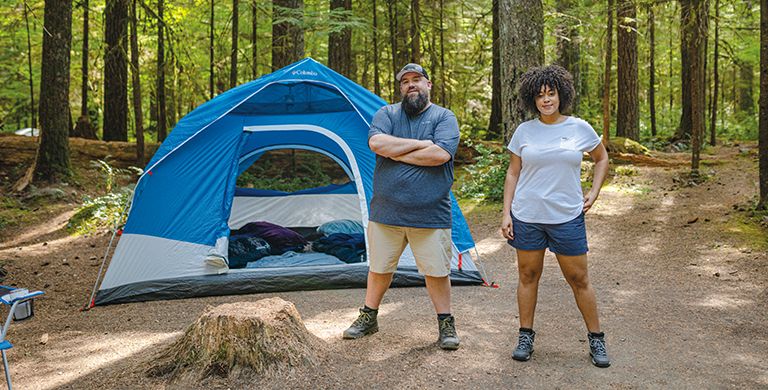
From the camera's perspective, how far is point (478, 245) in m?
6.93

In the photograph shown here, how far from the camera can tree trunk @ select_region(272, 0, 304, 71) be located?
9266 mm

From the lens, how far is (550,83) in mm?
3082

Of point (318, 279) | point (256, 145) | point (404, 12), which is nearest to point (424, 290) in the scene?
point (318, 279)

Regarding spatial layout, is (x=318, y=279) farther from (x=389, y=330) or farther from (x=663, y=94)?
(x=663, y=94)

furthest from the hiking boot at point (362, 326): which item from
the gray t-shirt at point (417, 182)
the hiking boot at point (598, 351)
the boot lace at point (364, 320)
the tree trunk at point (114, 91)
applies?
the tree trunk at point (114, 91)

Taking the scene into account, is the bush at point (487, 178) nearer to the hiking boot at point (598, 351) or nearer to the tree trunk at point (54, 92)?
the hiking boot at point (598, 351)

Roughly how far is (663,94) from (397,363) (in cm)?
2404

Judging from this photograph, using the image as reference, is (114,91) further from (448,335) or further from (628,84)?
(448,335)

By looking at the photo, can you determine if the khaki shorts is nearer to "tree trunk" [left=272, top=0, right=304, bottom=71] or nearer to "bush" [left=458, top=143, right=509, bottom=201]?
"bush" [left=458, top=143, right=509, bottom=201]

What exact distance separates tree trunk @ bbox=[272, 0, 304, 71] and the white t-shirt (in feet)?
21.8

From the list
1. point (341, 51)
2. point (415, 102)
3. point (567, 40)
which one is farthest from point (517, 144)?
point (341, 51)

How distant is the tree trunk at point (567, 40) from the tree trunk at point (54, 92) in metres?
7.47

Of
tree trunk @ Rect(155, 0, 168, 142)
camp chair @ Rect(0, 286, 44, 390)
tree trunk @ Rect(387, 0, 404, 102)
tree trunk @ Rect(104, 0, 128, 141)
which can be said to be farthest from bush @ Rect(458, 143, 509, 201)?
tree trunk @ Rect(104, 0, 128, 141)

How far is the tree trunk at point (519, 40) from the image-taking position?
25.9 ft
